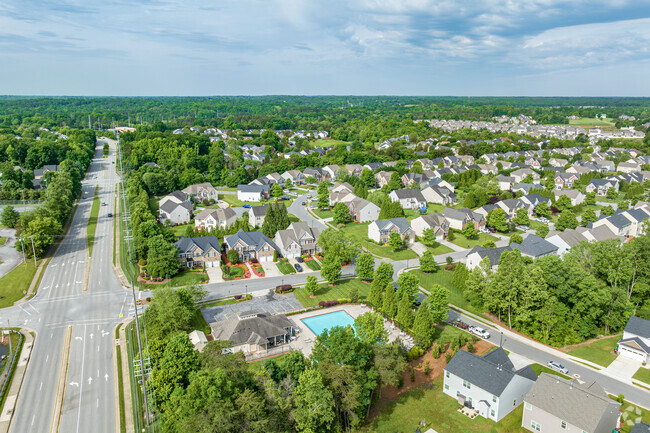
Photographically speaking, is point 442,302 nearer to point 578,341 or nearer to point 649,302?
point 578,341

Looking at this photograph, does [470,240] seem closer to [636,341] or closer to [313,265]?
[313,265]

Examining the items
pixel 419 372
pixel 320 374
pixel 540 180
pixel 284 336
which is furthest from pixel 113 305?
pixel 540 180

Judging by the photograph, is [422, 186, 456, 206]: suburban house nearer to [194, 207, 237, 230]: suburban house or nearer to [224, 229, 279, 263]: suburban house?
[194, 207, 237, 230]: suburban house

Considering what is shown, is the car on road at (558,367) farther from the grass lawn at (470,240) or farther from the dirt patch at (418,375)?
the grass lawn at (470,240)

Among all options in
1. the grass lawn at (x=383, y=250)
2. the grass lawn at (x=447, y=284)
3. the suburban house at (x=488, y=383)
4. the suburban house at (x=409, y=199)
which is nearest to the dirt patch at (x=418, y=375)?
the suburban house at (x=488, y=383)

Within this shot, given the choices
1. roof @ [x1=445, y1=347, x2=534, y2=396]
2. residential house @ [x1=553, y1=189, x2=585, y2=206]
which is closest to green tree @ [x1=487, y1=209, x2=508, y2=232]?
residential house @ [x1=553, y1=189, x2=585, y2=206]

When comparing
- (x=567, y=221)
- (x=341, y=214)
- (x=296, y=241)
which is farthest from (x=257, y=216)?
(x=567, y=221)
